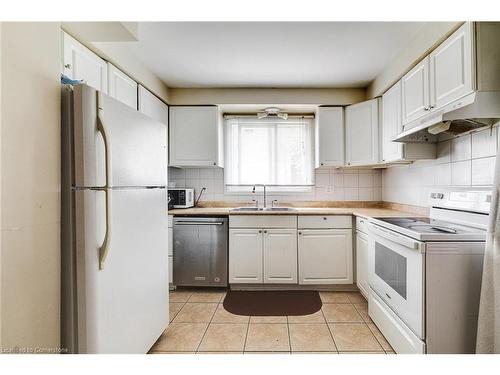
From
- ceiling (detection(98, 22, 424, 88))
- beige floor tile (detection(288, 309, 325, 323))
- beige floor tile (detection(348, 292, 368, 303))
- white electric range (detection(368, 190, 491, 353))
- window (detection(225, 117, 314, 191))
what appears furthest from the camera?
window (detection(225, 117, 314, 191))

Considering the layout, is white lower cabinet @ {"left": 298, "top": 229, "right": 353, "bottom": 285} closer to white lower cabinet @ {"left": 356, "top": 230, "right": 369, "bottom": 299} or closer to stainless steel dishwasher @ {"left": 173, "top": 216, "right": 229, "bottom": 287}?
white lower cabinet @ {"left": 356, "top": 230, "right": 369, "bottom": 299}

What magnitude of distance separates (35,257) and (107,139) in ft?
1.81

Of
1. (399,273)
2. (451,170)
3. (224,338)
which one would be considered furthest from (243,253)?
(451,170)

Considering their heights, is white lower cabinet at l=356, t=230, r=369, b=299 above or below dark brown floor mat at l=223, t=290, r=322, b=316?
above

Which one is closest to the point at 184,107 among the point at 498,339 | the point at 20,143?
the point at 20,143

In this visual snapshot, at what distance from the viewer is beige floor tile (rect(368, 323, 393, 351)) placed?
172 centimetres

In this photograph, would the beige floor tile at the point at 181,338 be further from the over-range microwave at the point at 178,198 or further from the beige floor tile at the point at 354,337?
the over-range microwave at the point at 178,198

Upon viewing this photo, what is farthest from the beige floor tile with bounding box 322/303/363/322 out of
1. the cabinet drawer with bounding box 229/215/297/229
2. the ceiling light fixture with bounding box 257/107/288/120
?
the ceiling light fixture with bounding box 257/107/288/120

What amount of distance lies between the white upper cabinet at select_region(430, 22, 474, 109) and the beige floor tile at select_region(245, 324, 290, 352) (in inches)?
77.8

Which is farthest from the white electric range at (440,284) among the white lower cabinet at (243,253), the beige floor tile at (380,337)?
the white lower cabinet at (243,253)

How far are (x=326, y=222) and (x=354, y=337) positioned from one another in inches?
43.2

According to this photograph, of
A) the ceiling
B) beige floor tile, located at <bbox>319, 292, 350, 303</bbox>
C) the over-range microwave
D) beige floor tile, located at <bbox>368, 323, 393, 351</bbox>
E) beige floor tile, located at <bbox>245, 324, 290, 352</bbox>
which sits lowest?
beige floor tile, located at <bbox>319, 292, 350, 303</bbox>

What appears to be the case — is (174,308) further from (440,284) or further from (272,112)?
(272,112)

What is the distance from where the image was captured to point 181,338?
1857 millimetres
